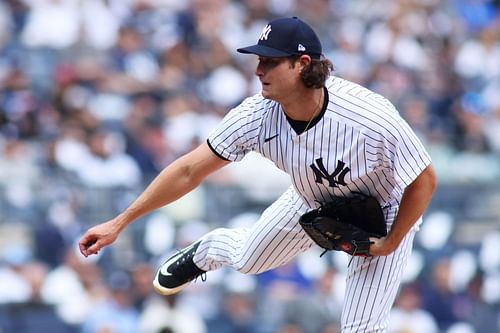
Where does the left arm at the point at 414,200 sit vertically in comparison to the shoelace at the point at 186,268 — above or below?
above

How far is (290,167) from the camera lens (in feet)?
17.4

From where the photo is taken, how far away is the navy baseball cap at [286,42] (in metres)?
4.98

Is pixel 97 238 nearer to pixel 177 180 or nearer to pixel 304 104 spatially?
pixel 177 180

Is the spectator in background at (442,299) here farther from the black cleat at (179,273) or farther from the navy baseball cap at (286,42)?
the navy baseball cap at (286,42)

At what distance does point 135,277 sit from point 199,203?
3.67ft

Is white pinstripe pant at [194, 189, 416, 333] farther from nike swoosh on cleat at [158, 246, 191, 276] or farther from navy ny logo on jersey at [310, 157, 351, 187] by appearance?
navy ny logo on jersey at [310, 157, 351, 187]

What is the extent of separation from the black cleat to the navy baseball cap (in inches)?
51.5

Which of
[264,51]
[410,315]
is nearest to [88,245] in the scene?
[264,51]

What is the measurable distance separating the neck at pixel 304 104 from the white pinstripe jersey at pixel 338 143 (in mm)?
40

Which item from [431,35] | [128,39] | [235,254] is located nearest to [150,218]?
[128,39]

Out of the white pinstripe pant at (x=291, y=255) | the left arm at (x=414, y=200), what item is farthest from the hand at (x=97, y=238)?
the left arm at (x=414, y=200)

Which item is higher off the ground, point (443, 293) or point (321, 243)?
point (321, 243)

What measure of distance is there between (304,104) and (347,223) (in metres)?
0.61

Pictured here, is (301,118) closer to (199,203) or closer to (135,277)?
(135,277)
